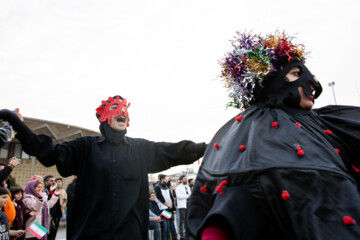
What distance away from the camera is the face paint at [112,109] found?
11.5 ft

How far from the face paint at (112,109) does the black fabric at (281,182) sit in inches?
74.7

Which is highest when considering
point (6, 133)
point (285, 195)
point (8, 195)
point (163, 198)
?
point (6, 133)

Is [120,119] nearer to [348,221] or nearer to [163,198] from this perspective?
[348,221]

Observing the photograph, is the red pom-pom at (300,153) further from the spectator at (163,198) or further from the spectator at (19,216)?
the spectator at (163,198)

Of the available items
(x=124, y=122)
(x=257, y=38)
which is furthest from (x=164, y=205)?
(x=257, y=38)

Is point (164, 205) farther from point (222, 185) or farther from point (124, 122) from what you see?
point (222, 185)

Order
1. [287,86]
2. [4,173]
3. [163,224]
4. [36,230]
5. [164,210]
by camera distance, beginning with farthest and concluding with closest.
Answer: [163,224]
[164,210]
[4,173]
[36,230]
[287,86]

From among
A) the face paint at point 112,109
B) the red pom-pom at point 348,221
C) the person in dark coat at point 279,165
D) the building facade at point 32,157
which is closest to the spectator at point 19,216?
the face paint at point 112,109

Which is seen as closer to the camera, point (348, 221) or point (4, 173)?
point (348, 221)

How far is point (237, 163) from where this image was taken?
1.62 meters

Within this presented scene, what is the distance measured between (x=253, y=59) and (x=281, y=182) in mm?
1019

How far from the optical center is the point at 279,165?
4.89 feet

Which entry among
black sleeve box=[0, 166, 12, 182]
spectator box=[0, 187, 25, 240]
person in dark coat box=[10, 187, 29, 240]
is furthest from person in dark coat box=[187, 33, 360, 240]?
person in dark coat box=[10, 187, 29, 240]

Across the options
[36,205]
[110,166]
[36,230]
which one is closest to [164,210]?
[36,205]
